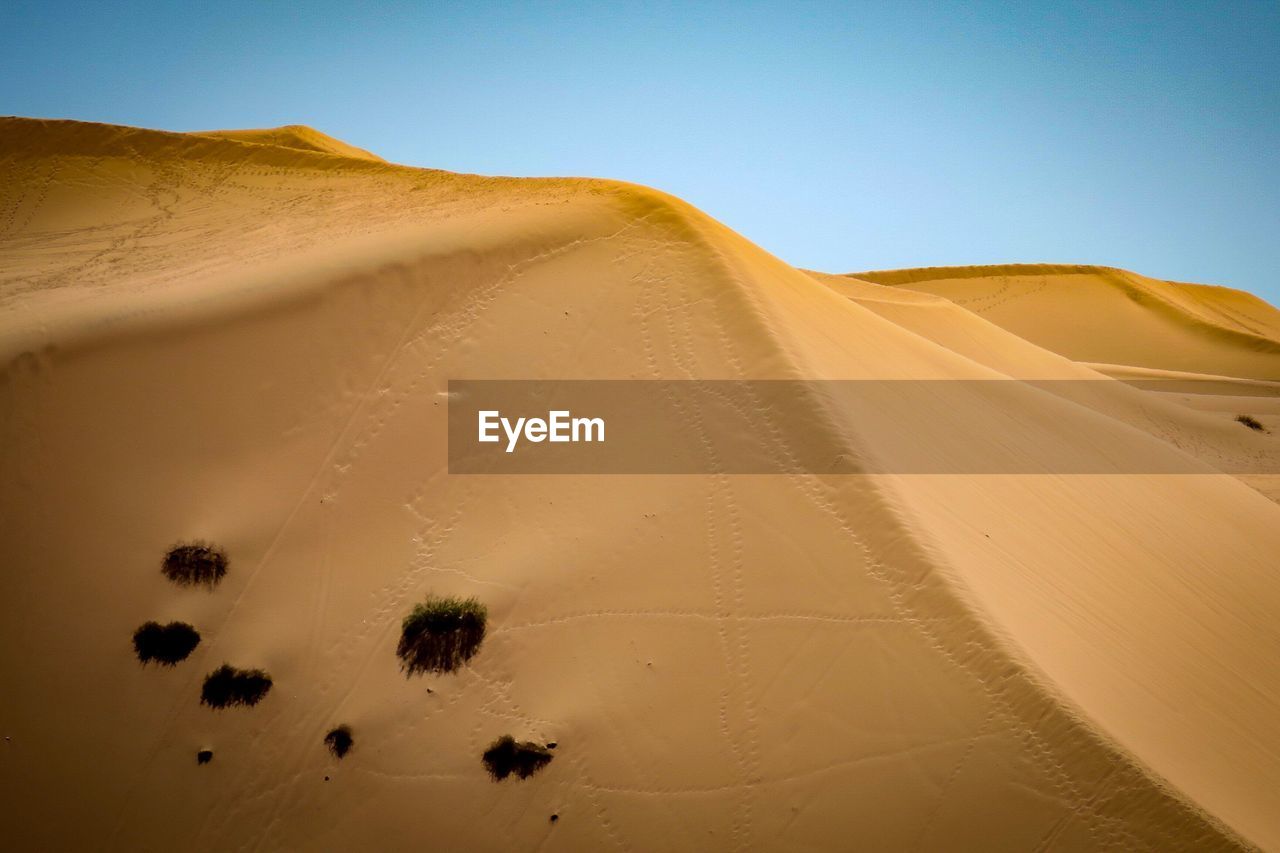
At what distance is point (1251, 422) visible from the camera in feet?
79.6

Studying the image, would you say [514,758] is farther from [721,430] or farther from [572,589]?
[721,430]

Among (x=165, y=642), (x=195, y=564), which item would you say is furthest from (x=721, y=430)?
(x=165, y=642)

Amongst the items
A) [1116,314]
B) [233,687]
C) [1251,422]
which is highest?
[1116,314]

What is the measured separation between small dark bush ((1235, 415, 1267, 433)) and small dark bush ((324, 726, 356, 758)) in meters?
27.4

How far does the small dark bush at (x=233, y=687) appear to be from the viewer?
8547 millimetres

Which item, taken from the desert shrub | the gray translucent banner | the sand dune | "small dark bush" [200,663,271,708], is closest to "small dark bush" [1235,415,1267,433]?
the gray translucent banner

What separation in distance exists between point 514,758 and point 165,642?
4430mm

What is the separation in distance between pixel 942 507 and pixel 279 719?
8.22m

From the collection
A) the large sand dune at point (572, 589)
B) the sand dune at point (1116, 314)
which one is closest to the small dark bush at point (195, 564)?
the large sand dune at point (572, 589)

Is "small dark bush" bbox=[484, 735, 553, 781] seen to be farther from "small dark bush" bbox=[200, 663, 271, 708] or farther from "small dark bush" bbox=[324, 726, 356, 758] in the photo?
"small dark bush" bbox=[200, 663, 271, 708]

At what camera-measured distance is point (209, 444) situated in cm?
1039

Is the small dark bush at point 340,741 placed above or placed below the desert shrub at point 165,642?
below

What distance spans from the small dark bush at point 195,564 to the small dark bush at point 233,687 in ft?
3.96

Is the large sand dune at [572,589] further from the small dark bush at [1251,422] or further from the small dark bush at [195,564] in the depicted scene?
the small dark bush at [1251,422]
